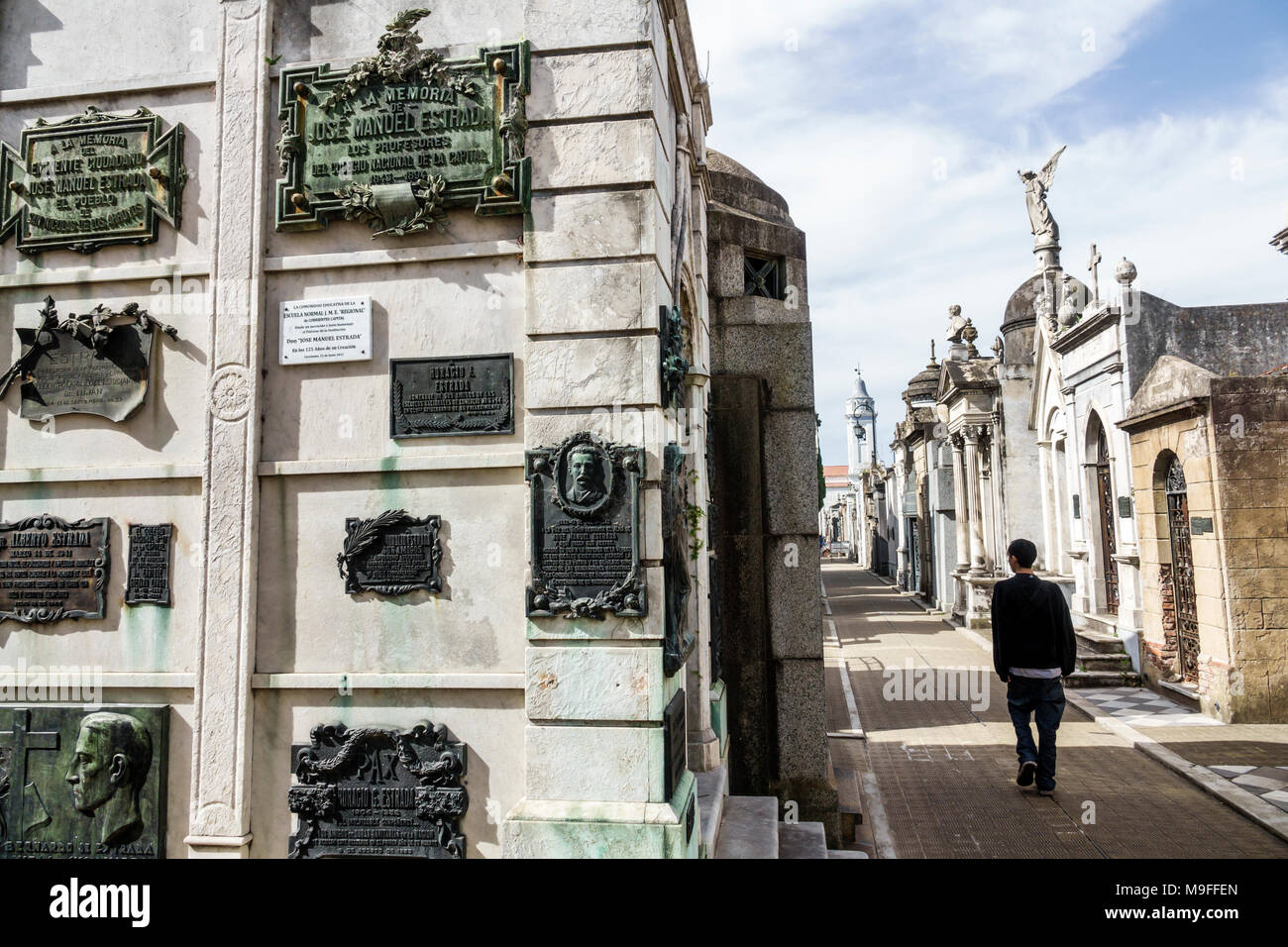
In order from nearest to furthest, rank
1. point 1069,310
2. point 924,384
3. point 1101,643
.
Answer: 1. point 1101,643
2. point 1069,310
3. point 924,384

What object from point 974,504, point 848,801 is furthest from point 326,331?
point 974,504

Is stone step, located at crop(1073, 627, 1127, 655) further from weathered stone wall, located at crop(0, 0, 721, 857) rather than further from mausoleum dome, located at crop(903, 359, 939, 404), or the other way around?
mausoleum dome, located at crop(903, 359, 939, 404)

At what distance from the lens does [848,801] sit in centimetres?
745

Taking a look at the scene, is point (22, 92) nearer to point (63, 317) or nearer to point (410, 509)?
point (63, 317)

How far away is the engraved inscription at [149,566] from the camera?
15.5ft

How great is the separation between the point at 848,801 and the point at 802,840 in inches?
60.9

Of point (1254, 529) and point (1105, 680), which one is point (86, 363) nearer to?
point (1254, 529)

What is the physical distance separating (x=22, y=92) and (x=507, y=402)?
3.76 m

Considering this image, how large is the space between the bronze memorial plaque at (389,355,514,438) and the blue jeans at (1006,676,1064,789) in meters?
5.30

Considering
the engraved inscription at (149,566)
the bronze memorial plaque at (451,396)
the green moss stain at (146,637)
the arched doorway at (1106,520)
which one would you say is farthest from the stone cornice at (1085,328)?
the green moss stain at (146,637)

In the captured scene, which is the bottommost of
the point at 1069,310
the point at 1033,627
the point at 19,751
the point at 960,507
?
the point at 19,751
